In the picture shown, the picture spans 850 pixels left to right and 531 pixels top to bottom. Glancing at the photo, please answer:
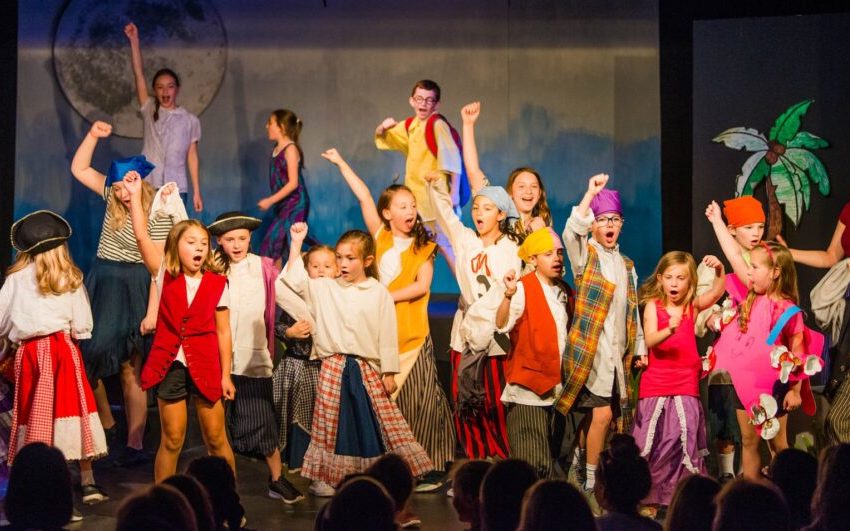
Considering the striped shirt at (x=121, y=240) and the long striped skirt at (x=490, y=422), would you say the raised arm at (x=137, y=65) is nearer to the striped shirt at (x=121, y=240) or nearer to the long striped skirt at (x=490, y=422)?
the striped shirt at (x=121, y=240)

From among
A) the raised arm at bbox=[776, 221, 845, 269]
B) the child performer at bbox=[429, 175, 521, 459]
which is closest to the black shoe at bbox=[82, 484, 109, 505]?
the child performer at bbox=[429, 175, 521, 459]

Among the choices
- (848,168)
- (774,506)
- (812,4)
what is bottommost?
(774,506)

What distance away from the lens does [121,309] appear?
22.0ft

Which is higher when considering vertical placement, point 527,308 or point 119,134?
point 119,134

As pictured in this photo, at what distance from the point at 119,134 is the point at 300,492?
443 centimetres

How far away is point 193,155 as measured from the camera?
8.38 meters

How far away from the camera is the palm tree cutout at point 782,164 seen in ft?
24.9

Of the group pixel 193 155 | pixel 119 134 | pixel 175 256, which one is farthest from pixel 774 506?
pixel 119 134

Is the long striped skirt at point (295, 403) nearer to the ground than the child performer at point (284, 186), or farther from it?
nearer to the ground

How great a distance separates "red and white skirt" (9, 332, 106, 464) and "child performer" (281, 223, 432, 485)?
1026mm

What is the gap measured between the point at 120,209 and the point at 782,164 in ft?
13.2

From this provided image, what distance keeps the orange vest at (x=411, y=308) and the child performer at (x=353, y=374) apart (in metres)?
0.48

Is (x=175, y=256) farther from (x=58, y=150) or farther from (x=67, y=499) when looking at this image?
(x=58, y=150)

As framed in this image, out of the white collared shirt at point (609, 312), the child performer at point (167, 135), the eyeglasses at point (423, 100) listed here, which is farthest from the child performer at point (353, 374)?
the child performer at point (167, 135)
